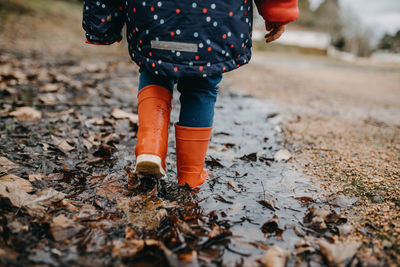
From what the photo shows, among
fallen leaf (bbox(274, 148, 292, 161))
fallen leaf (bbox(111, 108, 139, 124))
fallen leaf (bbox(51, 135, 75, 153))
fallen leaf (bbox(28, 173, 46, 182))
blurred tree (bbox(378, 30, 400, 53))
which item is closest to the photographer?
fallen leaf (bbox(28, 173, 46, 182))

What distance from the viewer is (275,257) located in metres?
0.97

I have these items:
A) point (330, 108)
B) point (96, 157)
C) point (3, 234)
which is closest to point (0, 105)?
point (96, 157)

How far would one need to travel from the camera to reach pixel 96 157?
1.68 metres

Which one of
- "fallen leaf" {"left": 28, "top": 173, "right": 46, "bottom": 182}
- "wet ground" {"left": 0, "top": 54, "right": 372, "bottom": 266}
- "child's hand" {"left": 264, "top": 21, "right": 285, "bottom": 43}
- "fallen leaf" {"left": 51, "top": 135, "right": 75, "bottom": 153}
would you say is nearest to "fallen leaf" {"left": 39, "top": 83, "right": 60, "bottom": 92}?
"wet ground" {"left": 0, "top": 54, "right": 372, "bottom": 266}

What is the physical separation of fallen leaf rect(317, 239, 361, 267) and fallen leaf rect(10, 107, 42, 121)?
80.6 inches

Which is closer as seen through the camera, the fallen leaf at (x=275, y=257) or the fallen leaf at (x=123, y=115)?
the fallen leaf at (x=275, y=257)

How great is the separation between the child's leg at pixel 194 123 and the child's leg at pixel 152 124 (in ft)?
0.24

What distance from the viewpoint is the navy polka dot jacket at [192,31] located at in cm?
116

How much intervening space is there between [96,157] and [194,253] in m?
0.94

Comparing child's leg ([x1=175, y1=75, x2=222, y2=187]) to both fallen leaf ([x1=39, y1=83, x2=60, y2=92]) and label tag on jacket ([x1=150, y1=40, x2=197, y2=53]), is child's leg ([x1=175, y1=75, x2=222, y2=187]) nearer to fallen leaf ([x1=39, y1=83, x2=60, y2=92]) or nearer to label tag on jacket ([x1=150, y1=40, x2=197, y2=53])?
label tag on jacket ([x1=150, y1=40, x2=197, y2=53])

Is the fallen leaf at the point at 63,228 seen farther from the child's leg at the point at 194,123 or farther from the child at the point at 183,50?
the child's leg at the point at 194,123

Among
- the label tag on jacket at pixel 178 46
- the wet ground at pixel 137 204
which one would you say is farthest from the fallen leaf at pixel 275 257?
the label tag on jacket at pixel 178 46

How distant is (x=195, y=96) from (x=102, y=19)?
1.72 ft

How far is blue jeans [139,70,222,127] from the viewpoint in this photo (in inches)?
51.3
